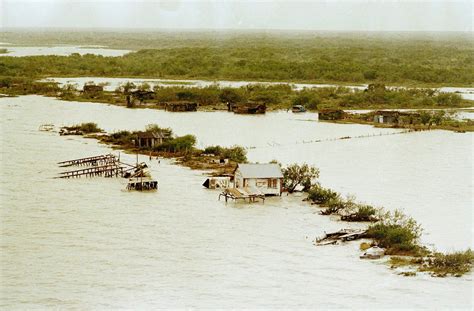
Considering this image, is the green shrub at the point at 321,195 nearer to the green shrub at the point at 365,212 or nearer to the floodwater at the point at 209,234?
the floodwater at the point at 209,234

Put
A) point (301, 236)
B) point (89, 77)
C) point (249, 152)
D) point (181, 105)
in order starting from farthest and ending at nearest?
point (89, 77), point (181, 105), point (249, 152), point (301, 236)

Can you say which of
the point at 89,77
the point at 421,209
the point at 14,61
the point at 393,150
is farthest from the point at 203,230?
the point at 14,61

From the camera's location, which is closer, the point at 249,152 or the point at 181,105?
the point at 249,152

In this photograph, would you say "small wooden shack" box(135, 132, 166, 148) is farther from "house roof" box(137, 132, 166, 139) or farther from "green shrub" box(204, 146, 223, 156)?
"green shrub" box(204, 146, 223, 156)

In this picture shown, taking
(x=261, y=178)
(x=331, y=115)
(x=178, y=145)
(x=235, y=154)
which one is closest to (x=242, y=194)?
(x=261, y=178)

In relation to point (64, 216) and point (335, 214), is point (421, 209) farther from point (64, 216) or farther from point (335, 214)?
point (64, 216)
